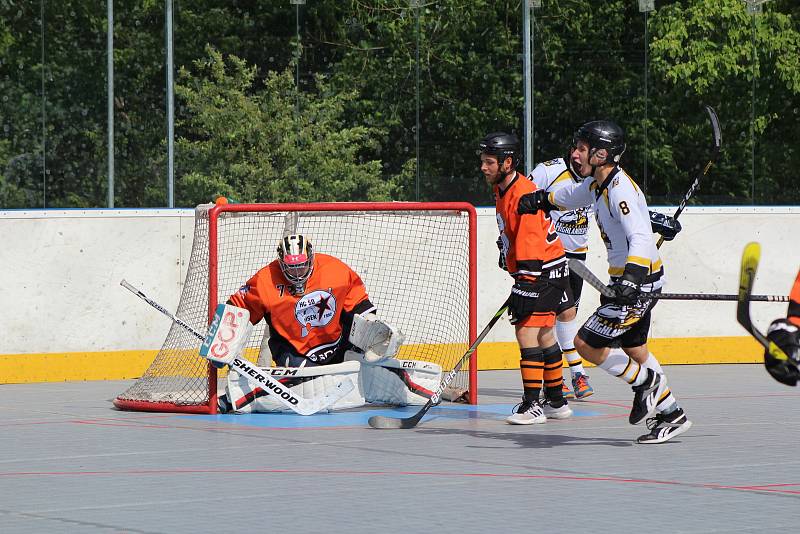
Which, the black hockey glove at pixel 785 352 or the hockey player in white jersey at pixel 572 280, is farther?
the hockey player in white jersey at pixel 572 280

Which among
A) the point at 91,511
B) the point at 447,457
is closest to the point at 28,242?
the point at 447,457

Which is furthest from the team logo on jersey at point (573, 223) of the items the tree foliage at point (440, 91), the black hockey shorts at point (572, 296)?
the tree foliage at point (440, 91)

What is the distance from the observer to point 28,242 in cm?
1086

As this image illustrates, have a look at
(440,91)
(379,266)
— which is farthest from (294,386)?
(440,91)

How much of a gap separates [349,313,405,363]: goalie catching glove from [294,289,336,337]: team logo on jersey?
0.19 meters

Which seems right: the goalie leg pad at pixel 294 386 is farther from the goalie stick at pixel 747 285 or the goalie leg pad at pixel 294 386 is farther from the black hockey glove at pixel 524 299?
the goalie stick at pixel 747 285

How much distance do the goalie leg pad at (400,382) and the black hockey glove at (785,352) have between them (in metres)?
4.39

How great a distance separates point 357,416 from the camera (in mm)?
9047

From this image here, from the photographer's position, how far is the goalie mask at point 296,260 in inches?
361

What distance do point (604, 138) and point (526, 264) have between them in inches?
42.5

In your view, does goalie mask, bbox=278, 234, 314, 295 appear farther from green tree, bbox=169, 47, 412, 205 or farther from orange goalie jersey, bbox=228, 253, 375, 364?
green tree, bbox=169, 47, 412, 205

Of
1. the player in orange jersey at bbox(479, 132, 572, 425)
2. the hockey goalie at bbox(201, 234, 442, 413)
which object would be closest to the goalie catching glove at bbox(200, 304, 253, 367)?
the hockey goalie at bbox(201, 234, 442, 413)

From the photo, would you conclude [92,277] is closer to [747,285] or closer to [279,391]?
[279,391]

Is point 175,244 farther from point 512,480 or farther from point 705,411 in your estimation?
point 512,480
